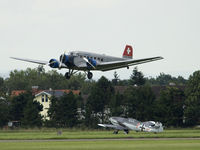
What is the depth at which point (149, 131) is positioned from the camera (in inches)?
3169

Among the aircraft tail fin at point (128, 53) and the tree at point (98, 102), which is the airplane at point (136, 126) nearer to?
the aircraft tail fin at point (128, 53)

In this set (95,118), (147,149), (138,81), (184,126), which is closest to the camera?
(147,149)

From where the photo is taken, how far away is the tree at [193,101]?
108375mm

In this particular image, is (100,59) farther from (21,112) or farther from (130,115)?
(21,112)

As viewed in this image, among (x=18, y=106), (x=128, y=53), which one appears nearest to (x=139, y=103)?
(x=18, y=106)

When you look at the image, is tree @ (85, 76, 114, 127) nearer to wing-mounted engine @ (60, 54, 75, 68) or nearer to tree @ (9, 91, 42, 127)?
tree @ (9, 91, 42, 127)

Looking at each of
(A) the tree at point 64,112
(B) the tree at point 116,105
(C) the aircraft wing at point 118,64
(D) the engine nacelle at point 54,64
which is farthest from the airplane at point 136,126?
(A) the tree at point 64,112

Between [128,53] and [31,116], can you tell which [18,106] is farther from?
[128,53]

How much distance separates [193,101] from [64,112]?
83.7ft

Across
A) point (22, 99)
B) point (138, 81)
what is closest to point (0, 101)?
point (22, 99)

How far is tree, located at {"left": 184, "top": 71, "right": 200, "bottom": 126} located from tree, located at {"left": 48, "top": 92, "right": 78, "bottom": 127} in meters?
22.2

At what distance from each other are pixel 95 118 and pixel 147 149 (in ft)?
216

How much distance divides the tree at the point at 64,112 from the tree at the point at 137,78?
55822 mm

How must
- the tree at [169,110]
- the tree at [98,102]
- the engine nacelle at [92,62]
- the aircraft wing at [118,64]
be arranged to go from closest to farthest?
1. the engine nacelle at [92,62]
2. the aircraft wing at [118,64]
3. the tree at [169,110]
4. the tree at [98,102]
